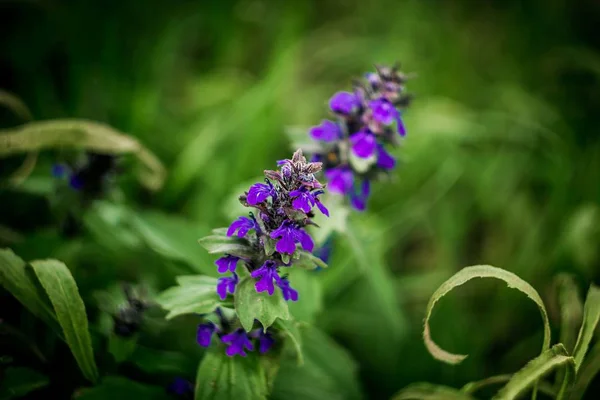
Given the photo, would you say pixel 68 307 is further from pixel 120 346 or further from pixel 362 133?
pixel 362 133

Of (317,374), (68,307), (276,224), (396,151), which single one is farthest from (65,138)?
(396,151)

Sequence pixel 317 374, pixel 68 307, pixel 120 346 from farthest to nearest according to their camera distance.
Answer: pixel 317 374, pixel 120 346, pixel 68 307

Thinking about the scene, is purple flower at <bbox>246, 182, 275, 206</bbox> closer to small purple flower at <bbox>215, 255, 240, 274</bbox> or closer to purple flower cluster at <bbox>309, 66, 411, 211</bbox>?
small purple flower at <bbox>215, 255, 240, 274</bbox>

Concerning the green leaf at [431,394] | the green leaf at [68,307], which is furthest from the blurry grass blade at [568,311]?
the green leaf at [68,307]

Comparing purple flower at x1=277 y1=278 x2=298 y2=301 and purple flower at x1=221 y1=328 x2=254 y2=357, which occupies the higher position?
purple flower at x1=277 y1=278 x2=298 y2=301

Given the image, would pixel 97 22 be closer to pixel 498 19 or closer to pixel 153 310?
pixel 153 310

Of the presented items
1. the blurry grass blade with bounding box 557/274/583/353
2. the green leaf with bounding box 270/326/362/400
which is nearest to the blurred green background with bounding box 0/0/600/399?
the green leaf with bounding box 270/326/362/400
